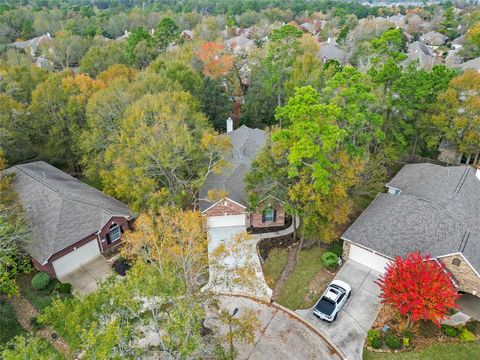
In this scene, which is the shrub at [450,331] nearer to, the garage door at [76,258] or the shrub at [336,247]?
the shrub at [336,247]

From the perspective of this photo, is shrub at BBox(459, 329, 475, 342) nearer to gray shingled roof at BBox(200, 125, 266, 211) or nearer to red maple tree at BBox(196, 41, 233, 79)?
gray shingled roof at BBox(200, 125, 266, 211)

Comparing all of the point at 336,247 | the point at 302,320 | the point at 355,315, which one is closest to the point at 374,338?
→ the point at 355,315

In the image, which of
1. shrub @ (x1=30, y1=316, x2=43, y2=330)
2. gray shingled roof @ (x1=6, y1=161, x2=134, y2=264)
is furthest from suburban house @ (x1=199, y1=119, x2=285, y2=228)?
shrub @ (x1=30, y1=316, x2=43, y2=330)

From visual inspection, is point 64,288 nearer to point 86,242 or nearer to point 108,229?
point 86,242

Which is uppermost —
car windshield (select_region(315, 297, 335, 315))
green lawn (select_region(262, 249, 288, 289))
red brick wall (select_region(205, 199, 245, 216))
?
red brick wall (select_region(205, 199, 245, 216))

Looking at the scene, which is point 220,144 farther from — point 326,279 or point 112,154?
point 326,279

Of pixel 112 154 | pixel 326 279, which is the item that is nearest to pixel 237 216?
pixel 326 279
